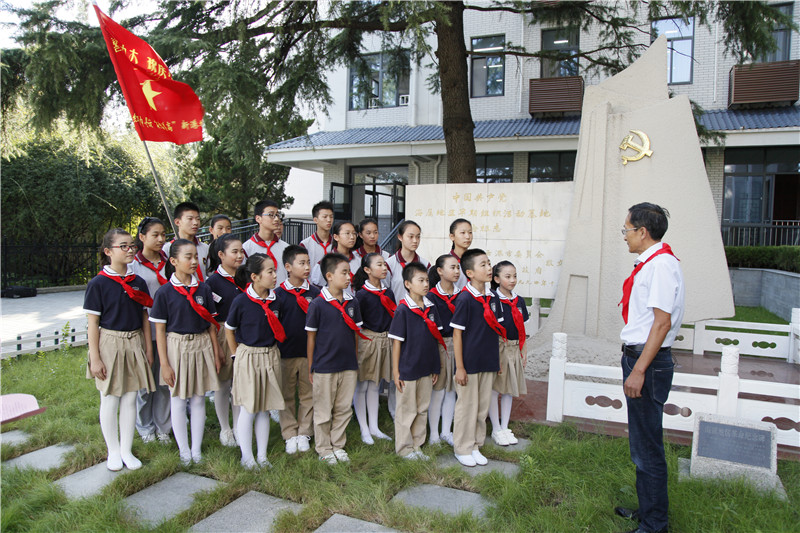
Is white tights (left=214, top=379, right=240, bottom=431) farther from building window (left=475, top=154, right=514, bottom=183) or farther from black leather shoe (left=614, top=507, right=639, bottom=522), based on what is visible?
building window (left=475, top=154, right=514, bottom=183)

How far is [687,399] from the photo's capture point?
3635mm

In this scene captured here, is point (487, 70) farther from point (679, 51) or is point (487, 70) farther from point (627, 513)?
point (627, 513)

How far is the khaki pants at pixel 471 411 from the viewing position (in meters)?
3.45

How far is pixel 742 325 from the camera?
6.02 meters

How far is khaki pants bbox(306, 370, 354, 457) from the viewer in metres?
3.46

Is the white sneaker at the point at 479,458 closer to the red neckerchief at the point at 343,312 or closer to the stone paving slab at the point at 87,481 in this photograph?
the red neckerchief at the point at 343,312

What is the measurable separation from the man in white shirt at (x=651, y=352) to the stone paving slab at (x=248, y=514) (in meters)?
1.77

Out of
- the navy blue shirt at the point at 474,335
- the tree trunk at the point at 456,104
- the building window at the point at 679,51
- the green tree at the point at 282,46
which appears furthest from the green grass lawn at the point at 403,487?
the building window at the point at 679,51

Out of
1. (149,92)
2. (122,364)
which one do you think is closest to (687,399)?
(122,364)

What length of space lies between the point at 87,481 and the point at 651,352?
3.26 m

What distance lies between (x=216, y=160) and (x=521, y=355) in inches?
672

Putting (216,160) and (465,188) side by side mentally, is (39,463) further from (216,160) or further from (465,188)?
(216,160)

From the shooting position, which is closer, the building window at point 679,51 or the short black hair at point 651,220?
the short black hair at point 651,220

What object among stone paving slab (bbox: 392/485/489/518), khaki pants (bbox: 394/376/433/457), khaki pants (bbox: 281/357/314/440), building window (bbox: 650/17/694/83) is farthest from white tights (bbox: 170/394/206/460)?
building window (bbox: 650/17/694/83)
